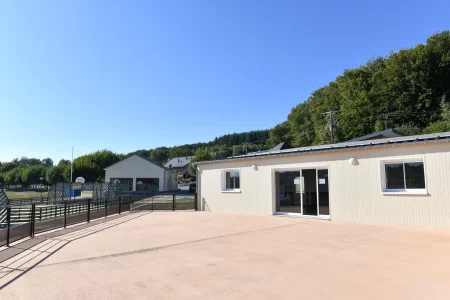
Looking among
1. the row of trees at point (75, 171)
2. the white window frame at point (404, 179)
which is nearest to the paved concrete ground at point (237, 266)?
the white window frame at point (404, 179)

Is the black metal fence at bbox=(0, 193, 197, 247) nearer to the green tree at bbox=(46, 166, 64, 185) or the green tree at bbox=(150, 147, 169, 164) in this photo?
the green tree at bbox=(46, 166, 64, 185)

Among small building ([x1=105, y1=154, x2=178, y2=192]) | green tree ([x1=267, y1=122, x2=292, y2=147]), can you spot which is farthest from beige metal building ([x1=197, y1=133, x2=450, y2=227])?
green tree ([x1=267, y1=122, x2=292, y2=147])

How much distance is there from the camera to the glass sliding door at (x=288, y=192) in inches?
481

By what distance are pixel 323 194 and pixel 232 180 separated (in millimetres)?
4962

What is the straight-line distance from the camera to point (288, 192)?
493 inches

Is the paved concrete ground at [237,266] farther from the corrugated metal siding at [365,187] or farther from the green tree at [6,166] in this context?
the green tree at [6,166]

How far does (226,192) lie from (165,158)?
344ft

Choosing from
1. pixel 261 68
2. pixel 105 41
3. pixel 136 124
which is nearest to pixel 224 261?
pixel 105 41

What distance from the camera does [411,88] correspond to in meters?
32.3

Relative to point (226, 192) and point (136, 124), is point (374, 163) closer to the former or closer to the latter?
point (226, 192)

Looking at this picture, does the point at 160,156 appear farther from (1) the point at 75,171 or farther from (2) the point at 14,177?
(1) the point at 75,171

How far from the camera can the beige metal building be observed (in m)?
8.62

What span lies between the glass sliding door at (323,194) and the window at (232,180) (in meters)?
4.26

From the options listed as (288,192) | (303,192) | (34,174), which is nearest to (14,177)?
(34,174)
